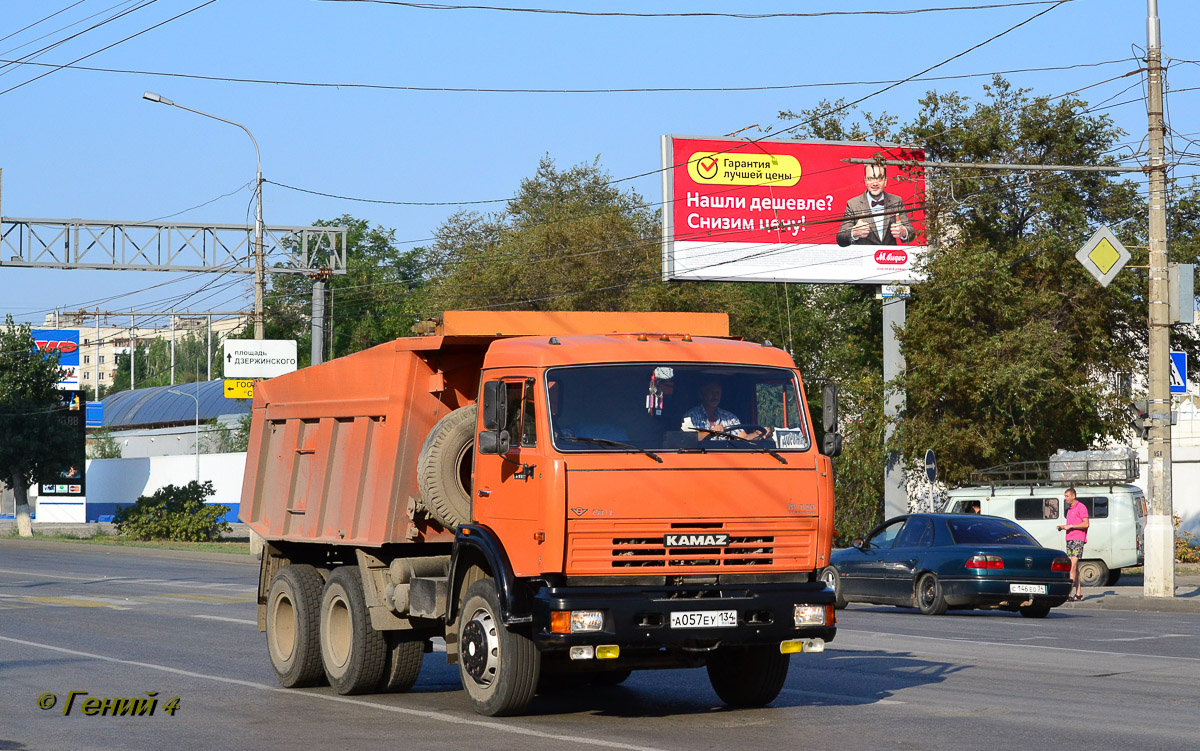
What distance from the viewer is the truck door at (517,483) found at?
9.57 m

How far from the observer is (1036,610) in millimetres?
20750

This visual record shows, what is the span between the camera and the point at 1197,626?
18.9 m

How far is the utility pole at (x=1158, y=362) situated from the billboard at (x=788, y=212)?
13.0 metres

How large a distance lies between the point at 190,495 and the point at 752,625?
4762 centimetres

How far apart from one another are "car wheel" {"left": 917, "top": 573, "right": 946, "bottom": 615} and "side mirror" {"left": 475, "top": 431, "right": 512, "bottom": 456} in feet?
39.4

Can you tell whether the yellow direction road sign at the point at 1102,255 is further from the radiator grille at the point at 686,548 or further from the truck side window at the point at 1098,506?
the radiator grille at the point at 686,548

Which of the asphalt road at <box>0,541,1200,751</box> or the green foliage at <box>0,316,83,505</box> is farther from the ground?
the green foliage at <box>0,316,83,505</box>

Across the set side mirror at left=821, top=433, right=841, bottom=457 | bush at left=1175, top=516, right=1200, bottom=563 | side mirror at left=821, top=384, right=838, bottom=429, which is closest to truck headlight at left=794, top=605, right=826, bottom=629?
side mirror at left=821, top=433, right=841, bottom=457

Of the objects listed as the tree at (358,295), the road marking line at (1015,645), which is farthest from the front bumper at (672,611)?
the tree at (358,295)

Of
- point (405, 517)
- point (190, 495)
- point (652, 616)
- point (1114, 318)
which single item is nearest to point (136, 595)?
point (405, 517)

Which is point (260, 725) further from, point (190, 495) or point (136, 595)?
point (190, 495)

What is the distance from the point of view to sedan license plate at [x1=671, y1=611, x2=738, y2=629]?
9.42 m

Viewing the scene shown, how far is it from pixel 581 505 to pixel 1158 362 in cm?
1637

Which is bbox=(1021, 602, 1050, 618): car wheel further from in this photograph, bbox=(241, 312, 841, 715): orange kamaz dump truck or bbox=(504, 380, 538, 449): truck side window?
bbox=(504, 380, 538, 449): truck side window
